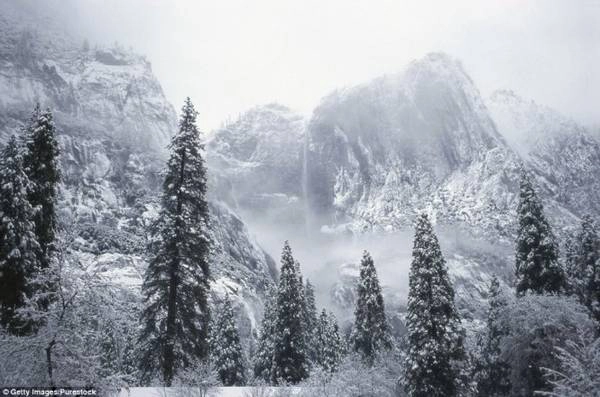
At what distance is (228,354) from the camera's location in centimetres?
5062

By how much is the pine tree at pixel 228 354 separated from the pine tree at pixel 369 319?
1222cm

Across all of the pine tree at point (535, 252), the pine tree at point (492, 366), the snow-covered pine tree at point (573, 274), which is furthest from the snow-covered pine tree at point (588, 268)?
the pine tree at point (492, 366)

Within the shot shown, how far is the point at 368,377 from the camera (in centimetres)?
3053

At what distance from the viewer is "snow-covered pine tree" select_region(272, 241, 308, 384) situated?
139ft

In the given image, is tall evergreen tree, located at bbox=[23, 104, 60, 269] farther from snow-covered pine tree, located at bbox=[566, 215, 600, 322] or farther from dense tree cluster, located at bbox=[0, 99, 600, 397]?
snow-covered pine tree, located at bbox=[566, 215, 600, 322]

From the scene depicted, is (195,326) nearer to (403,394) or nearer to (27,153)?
(27,153)

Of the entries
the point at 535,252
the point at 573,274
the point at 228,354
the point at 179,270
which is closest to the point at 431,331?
the point at 535,252

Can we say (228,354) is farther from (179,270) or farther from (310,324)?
(179,270)

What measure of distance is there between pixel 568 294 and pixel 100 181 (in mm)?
189815

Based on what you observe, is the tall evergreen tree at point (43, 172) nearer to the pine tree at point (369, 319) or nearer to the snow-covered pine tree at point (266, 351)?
the snow-covered pine tree at point (266, 351)

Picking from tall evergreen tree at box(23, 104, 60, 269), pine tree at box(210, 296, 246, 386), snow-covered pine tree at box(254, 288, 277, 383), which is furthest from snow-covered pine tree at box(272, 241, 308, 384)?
tall evergreen tree at box(23, 104, 60, 269)

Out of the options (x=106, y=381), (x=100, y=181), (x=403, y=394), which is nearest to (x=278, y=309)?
(x=403, y=394)

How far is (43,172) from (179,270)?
9056 millimetres

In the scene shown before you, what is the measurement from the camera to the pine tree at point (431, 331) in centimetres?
3488
